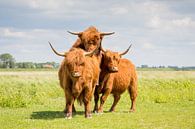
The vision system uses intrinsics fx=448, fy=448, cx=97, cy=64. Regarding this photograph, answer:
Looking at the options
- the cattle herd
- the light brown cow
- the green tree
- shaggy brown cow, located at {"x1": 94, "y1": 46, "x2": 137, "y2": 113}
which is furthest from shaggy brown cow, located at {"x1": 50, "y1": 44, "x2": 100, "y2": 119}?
the green tree

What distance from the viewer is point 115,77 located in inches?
655

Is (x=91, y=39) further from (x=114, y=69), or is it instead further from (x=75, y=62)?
(x=75, y=62)

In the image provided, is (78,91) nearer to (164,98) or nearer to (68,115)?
(68,115)

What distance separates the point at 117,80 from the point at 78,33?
2342 millimetres

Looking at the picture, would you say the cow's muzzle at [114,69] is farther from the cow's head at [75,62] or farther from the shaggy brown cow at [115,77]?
the cow's head at [75,62]

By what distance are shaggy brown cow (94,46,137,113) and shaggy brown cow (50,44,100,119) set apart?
1.20m

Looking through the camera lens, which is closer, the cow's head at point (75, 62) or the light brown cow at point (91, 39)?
the cow's head at point (75, 62)

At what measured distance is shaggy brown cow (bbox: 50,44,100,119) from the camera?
13.3m

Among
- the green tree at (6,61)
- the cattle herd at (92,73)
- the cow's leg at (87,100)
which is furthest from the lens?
the green tree at (6,61)

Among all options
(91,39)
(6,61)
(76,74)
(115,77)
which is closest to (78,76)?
(76,74)

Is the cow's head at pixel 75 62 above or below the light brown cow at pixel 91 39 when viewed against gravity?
below

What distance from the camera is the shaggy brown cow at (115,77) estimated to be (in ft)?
51.8

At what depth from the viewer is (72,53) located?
13656 mm

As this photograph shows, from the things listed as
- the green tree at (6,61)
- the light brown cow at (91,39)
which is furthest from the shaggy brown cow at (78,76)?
the green tree at (6,61)
